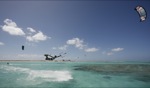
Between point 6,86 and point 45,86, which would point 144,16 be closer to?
point 45,86

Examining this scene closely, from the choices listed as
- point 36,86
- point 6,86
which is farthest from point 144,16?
point 6,86

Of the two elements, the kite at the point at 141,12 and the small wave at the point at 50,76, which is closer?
the kite at the point at 141,12

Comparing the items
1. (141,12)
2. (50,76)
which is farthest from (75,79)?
(141,12)

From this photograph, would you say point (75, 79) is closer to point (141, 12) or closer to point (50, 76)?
point (50, 76)

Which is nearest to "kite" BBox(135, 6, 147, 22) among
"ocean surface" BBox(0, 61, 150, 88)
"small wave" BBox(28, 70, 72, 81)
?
"ocean surface" BBox(0, 61, 150, 88)

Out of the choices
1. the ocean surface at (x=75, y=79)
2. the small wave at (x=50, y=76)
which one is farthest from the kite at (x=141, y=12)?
the small wave at (x=50, y=76)

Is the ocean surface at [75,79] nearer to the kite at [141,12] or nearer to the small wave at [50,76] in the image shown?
the small wave at [50,76]

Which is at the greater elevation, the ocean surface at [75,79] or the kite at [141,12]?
the kite at [141,12]

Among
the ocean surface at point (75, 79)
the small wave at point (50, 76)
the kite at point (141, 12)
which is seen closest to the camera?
the kite at point (141, 12)

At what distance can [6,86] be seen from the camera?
18109 mm

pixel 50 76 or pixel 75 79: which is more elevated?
pixel 50 76

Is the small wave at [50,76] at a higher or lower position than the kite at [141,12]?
lower

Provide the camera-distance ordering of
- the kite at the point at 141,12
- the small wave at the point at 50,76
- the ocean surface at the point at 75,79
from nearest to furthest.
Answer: the kite at the point at 141,12
the ocean surface at the point at 75,79
the small wave at the point at 50,76

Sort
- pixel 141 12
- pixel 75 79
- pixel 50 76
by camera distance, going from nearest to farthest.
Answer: pixel 141 12 < pixel 75 79 < pixel 50 76
